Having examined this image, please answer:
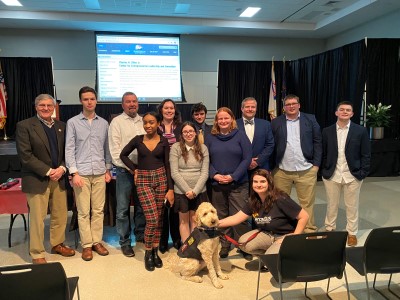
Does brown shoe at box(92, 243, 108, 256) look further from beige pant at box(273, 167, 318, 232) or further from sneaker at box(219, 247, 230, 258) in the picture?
beige pant at box(273, 167, 318, 232)

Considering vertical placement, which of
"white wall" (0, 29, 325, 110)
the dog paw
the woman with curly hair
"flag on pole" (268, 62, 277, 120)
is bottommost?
the dog paw

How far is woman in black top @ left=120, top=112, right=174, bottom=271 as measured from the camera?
2.89 metres

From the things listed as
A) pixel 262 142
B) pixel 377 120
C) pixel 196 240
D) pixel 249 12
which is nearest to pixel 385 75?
pixel 377 120

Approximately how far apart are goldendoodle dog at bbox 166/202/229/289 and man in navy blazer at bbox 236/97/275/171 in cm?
92

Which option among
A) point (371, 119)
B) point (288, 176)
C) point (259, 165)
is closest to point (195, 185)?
point (259, 165)

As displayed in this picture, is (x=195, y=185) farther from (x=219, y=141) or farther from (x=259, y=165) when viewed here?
(x=259, y=165)

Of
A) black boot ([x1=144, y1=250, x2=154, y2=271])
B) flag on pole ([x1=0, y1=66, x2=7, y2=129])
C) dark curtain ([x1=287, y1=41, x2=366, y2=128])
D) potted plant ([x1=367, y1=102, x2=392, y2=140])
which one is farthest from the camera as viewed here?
flag on pole ([x1=0, y1=66, x2=7, y2=129])

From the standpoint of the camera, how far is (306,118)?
3.39 metres

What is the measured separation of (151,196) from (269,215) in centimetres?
106

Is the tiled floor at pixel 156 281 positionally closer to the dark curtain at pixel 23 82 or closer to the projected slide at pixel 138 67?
the projected slide at pixel 138 67

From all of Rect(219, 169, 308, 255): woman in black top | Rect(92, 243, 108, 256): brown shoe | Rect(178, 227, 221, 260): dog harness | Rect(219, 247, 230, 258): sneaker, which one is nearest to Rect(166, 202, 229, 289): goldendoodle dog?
Rect(178, 227, 221, 260): dog harness

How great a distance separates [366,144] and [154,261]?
2369mm

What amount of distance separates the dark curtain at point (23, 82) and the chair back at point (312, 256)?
320 inches

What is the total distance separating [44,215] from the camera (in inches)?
115
